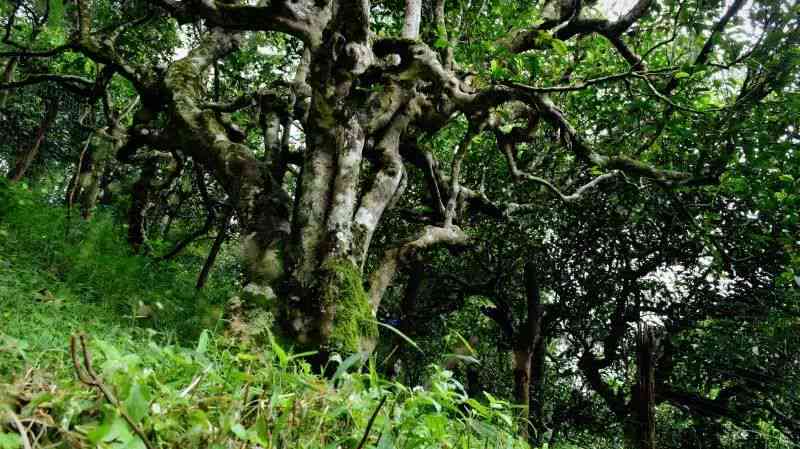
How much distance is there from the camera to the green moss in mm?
4375

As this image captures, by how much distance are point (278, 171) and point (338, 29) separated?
1.95 metres

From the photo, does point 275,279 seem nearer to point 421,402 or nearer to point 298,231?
point 298,231

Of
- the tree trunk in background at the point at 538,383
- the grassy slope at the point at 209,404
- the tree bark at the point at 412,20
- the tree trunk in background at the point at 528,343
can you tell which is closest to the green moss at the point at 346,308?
the grassy slope at the point at 209,404

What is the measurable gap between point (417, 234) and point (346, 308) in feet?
6.05

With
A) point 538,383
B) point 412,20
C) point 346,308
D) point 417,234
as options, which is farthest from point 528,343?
point 412,20

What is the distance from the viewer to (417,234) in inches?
239

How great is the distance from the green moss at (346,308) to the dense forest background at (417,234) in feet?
0.07

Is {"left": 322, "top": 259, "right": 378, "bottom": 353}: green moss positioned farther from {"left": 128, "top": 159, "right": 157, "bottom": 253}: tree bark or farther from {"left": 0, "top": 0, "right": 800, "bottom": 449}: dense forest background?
{"left": 128, "top": 159, "right": 157, "bottom": 253}: tree bark

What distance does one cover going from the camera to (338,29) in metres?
4.84

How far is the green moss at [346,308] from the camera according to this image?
4.38m

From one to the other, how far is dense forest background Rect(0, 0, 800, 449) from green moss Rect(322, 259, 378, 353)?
21 mm

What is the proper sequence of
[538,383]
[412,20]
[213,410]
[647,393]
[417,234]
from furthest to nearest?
[538,383] → [412,20] → [417,234] → [647,393] → [213,410]

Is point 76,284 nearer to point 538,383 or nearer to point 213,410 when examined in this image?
point 213,410

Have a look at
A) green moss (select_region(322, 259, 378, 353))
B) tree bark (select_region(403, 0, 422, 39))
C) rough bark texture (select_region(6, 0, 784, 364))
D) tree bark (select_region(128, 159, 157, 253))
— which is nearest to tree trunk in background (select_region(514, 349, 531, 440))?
rough bark texture (select_region(6, 0, 784, 364))
